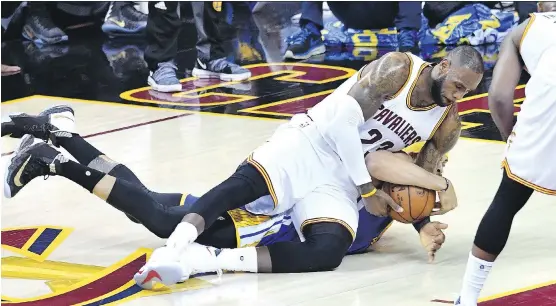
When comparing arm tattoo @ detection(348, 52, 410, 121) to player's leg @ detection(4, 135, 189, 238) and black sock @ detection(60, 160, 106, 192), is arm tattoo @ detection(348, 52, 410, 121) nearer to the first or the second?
player's leg @ detection(4, 135, 189, 238)

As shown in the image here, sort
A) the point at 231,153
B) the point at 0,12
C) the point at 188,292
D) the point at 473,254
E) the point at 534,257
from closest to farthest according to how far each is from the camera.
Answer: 1. the point at 473,254
2. the point at 188,292
3. the point at 534,257
4. the point at 231,153
5. the point at 0,12

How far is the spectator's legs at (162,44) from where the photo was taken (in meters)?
9.72

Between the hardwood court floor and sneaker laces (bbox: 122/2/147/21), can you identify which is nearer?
the hardwood court floor

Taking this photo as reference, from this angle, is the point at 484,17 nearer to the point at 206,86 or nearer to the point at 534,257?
the point at 206,86

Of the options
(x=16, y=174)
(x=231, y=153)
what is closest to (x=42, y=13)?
(x=231, y=153)

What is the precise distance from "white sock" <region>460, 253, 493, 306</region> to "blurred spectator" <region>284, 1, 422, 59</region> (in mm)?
6742

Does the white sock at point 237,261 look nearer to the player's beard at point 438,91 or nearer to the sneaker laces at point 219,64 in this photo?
the player's beard at point 438,91

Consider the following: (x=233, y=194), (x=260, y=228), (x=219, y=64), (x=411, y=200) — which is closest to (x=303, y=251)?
(x=260, y=228)

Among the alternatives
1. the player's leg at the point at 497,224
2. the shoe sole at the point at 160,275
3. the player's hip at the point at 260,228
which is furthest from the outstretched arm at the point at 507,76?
the shoe sole at the point at 160,275

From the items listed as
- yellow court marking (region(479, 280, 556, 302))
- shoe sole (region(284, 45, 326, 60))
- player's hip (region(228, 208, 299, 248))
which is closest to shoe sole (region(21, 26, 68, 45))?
shoe sole (region(284, 45, 326, 60))

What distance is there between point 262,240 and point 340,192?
41 cm

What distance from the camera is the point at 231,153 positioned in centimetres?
745

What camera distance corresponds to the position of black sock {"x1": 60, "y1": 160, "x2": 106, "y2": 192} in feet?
17.7

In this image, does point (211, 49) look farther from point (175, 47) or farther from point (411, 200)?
point (411, 200)
